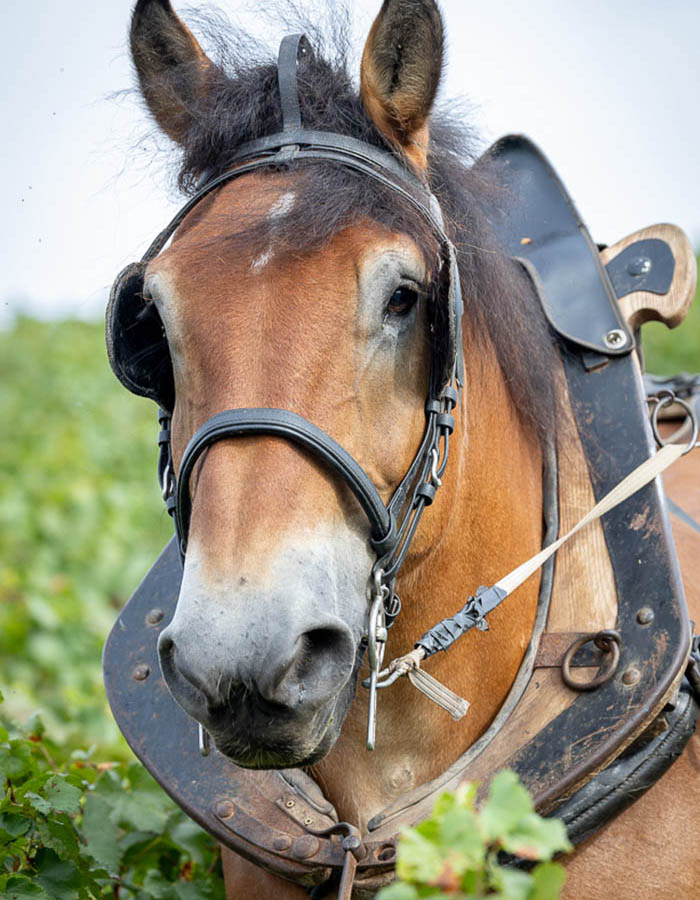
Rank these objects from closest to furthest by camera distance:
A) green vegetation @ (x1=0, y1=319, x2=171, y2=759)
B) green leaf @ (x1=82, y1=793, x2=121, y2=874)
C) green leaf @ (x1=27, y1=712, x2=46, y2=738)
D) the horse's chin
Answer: the horse's chin
green leaf @ (x1=82, y1=793, x2=121, y2=874)
green leaf @ (x1=27, y1=712, x2=46, y2=738)
green vegetation @ (x1=0, y1=319, x2=171, y2=759)

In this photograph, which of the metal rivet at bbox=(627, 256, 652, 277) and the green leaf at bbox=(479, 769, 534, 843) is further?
the metal rivet at bbox=(627, 256, 652, 277)

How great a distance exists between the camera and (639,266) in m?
2.61

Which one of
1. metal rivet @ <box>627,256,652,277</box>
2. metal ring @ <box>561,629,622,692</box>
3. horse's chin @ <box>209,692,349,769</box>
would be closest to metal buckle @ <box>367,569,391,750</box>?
horse's chin @ <box>209,692,349,769</box>

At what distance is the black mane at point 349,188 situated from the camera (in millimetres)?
1783

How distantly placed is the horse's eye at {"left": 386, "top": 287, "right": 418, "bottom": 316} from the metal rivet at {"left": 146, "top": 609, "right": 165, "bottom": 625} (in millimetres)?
1088

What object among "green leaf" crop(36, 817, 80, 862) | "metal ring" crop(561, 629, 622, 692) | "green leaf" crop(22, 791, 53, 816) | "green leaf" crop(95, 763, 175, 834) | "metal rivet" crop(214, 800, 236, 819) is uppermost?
"metal ring" crop(561, 629, 622, 692)

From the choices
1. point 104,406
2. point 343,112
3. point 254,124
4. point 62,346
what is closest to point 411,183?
point 343,112

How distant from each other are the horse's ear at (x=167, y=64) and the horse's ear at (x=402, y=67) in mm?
388

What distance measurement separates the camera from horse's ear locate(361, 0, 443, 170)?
1927mm

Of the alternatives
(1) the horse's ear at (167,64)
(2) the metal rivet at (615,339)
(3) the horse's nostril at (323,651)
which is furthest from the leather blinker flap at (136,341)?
(2) the metal rivet at (615,339)

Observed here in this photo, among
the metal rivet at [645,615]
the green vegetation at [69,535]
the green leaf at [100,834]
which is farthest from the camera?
the green vegetation at [69,535]

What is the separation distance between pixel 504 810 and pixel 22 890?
1272 millimetres

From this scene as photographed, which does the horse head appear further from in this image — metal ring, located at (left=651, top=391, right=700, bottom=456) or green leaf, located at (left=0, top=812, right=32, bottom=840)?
green leaf, located at (left=0, top=812, right=32, bottom=840)

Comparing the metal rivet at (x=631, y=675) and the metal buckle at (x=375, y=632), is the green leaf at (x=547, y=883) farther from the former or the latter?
the metal rivet at (x=631, y=675)
